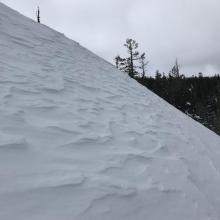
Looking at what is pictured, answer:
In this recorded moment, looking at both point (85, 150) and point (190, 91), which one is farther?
point (190, 91)

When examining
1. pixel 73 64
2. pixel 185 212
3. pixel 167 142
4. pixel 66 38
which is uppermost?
pixel 66 38

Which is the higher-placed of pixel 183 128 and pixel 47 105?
pixel 47 105

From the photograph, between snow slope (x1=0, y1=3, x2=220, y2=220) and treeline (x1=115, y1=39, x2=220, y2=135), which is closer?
snow slope (x1=0, y1=3, x2=220, y2=220)

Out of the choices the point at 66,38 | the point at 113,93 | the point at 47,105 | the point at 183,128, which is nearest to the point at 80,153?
the point at 47,105

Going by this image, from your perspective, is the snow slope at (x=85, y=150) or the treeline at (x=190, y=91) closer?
the snow slope at (x=85, y=150)

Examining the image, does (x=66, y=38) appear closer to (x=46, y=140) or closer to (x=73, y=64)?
(x=73, y=64)

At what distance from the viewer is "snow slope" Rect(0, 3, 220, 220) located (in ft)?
8.99

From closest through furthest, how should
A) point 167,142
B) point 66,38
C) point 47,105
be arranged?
1. point 47,105
2. point 167,142
3. point 66,38

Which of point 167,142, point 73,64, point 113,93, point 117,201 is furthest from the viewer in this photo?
point 73,64

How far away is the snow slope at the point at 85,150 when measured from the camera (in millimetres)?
2740

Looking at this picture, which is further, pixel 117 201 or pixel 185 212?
pixel 185 212

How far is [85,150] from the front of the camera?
352 cm

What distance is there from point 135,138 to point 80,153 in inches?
44.6

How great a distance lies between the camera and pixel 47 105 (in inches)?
162
